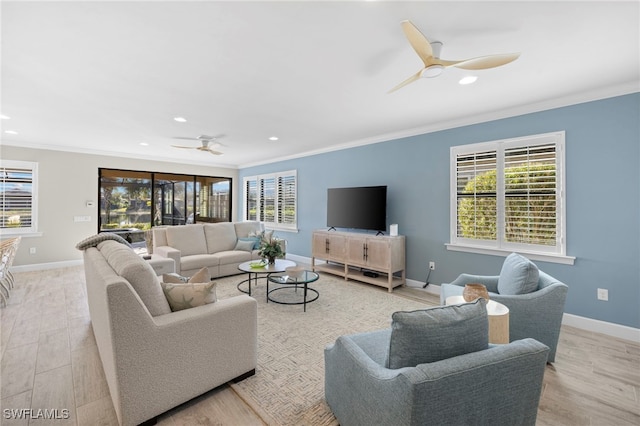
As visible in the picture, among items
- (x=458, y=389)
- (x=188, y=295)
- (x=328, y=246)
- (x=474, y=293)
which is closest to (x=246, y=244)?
(x=328, y=246)

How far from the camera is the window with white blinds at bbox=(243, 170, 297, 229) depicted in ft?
22.6

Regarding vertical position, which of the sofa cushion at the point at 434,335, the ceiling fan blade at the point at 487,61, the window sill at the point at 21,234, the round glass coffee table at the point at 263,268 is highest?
the ceiling fan blade at the point at 487,61

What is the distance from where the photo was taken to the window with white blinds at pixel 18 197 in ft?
17.3

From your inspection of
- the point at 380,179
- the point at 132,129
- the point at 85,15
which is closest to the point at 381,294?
the point at 380,179

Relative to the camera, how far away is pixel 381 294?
4219 millimetres

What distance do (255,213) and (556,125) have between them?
6.84 m

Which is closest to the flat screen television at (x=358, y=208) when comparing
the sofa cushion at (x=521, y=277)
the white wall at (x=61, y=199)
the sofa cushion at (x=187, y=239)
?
the sofa cushion at (x=521, y=277)

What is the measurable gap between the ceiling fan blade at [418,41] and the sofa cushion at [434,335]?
1.65 m

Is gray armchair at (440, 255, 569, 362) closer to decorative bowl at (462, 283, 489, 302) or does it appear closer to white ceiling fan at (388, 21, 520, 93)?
decorative bowl at (462, 283, 489, 302)

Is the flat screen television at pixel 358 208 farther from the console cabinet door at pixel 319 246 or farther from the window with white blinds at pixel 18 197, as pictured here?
the window with white blinds at pixel 18 197

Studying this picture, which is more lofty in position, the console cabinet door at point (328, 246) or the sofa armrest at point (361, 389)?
the console cabinet door at point (328, 246)

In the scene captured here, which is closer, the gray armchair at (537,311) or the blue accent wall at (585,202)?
the gray armchair at (537,311)

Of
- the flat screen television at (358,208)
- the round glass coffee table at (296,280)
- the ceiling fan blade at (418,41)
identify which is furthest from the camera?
the flat screen television at (358,208)

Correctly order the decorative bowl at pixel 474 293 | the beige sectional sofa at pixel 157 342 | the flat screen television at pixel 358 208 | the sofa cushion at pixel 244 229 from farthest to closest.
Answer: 1. the sofa cushion at pixel 244 229
2. the flat screen television at pixel 358 208
3. the decorative bowl at pixel 474 293
4. the beige sectional sofa at pixel 157 342
